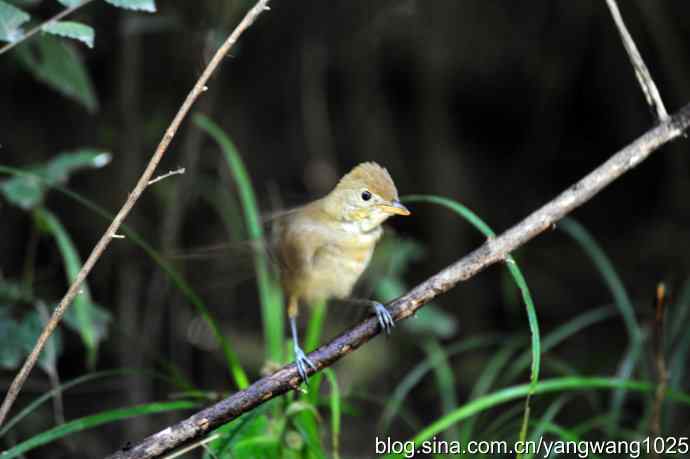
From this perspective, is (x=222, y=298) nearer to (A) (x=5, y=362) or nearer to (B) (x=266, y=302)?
(B) (x=266, y=302)

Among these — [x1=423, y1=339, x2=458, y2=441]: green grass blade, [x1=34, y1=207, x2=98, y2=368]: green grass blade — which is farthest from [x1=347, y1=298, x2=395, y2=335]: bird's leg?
[x1=423, y1=339, x2=458, y2=441]: green grass blade

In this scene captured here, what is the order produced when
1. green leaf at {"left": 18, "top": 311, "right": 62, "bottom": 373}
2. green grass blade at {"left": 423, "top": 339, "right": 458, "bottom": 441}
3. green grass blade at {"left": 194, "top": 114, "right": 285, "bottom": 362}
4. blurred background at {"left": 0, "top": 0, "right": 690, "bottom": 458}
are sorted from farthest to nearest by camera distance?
blurred background at {"left": 0, "top": 0, "right": 690, "bottom": 458}
green grass blade at {"left": 423, "top": 339, "right": 458, "bottom": 441}
green grass blade at {"left": 194, "top": 114, "right": 285, "bottom": 362}
green leaf at {"left": 18, "top": 311, "right": 62, "bottom": 373}

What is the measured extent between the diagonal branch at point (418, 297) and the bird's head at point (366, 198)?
31 cm

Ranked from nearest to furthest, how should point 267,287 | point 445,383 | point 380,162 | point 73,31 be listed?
1. point 73,31
2. point 267,287
3. point 445,383
4. point 380,162

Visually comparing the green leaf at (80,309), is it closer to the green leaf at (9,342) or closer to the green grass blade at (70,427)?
the green leaf at (9,342)

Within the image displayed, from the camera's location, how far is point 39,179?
1.58m

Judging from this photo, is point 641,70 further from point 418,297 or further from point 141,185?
point 141,185

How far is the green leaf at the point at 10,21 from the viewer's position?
1.25 metres

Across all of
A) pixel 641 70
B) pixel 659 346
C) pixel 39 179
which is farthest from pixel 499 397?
pixel 39 179

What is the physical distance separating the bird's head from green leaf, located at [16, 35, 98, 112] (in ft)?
2.11

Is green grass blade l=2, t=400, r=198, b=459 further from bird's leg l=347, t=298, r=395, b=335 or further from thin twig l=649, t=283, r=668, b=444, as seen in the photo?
thin twig l=649, t=283, r=668, b=444

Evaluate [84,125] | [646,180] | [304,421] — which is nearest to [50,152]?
[84,125]

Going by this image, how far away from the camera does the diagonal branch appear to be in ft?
3.74

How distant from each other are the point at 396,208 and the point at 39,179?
0.75 m
